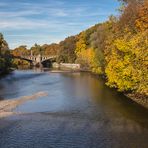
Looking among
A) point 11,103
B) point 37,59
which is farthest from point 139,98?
point 37,59

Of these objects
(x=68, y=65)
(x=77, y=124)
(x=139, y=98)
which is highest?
(x=68, y=65)

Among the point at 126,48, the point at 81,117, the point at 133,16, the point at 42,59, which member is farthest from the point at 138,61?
the point at 42,59

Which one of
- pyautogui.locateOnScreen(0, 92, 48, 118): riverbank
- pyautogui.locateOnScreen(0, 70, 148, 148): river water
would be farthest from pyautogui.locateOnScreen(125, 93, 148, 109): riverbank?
pyautogui.locateOnScreen(0, 92, 48, 118): riverbank

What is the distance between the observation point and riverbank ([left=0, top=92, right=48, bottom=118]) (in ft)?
150

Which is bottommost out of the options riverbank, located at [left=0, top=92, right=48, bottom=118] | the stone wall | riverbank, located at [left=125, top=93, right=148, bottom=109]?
riverbank, located at [left=0, top=92, right=48, bottom=118]

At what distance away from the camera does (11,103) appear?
173ft

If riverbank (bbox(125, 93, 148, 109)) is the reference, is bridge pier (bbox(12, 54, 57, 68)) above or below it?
above

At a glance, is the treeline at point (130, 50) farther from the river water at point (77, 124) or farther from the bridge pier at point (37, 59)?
the bridge pier at point (37, 59)

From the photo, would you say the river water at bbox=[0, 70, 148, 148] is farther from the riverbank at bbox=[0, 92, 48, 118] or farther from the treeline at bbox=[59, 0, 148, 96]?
the treeline at bbox=[59, 0, 148, 96]

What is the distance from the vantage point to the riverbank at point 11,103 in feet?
150

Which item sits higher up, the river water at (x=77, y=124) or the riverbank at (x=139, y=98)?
the riverbank at (x=139, y=98)

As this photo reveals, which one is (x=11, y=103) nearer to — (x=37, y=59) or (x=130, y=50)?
(x=130, y=50)

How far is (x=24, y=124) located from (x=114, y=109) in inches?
520

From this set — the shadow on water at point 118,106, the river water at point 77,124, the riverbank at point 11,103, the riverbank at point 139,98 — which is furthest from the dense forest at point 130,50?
the riverbank at point 11,103
